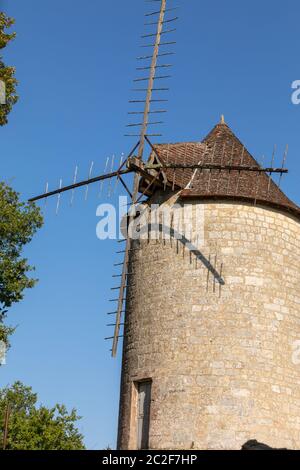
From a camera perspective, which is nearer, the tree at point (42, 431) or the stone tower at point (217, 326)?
the stone tower at point (217, 326)

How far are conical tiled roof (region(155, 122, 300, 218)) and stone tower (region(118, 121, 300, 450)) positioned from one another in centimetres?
4

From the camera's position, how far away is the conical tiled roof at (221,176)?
52.0 ft

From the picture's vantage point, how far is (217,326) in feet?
48.0

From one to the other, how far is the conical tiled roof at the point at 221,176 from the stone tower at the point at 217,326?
41 millimetres

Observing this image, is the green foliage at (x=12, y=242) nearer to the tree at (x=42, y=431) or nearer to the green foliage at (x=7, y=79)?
the green foliage at (x=7, y=79)

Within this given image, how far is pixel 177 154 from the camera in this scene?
17.5 meters

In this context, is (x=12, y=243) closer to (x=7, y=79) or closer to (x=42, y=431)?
(x=7, y=79)

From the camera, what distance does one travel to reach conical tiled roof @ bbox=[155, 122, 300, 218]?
15.9 metres

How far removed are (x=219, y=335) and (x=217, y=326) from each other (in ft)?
0.63

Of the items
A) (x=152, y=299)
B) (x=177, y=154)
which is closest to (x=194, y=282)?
(x=152, y=299)

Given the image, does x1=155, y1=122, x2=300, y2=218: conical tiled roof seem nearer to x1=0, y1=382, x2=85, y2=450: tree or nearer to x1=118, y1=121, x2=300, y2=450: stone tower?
x1=118, y1=121, x2=300, y2=450: stone tower

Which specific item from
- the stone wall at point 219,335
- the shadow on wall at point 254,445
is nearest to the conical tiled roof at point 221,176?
the stone wall at point 219,335

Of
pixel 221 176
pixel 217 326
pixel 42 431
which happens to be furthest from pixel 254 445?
pixel 42 431
